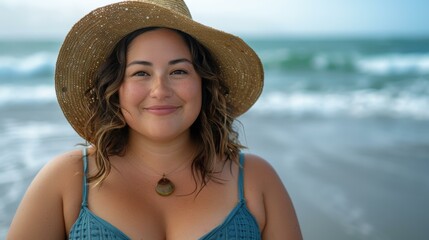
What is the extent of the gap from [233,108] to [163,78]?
64 centimetres

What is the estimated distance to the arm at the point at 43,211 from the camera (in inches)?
84.7

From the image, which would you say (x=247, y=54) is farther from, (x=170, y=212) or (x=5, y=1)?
(x=5, y=1)

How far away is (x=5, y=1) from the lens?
31594mm

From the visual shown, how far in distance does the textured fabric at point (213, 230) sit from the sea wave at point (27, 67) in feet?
47.1

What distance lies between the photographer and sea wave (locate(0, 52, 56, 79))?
16.1 m

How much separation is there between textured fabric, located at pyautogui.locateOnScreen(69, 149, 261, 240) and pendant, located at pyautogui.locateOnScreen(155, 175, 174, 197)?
260 mm

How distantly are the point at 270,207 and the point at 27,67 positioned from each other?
16.0 m

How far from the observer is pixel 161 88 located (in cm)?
219

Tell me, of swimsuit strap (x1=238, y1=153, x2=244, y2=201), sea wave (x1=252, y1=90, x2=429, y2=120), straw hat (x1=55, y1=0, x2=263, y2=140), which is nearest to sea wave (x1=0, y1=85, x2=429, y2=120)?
sea wave (x1=252, y1=90, x2=429, y2=120)

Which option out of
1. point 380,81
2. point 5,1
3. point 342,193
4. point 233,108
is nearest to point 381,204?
point 342,193

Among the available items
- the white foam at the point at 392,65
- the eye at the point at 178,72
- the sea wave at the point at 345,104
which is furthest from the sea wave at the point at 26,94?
the white foam at the point at 392,65

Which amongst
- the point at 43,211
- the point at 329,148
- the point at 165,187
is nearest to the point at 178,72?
the point at 165,187

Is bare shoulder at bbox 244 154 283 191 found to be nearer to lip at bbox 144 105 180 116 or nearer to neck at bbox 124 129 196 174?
neck at bbox 124 129 196 174

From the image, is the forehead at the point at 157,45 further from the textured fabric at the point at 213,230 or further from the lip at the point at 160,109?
the textured fabric at the point at 213,230
